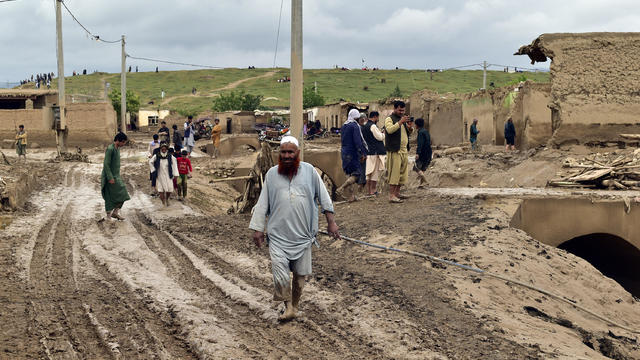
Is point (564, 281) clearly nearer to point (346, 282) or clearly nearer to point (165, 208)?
point (346, 282)

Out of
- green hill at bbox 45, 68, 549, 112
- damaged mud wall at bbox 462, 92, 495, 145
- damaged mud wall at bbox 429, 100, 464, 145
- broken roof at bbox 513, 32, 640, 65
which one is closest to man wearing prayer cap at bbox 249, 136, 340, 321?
broken roof at bbox 513, 32, 640, 65

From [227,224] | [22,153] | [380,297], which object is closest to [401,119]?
[227,224]

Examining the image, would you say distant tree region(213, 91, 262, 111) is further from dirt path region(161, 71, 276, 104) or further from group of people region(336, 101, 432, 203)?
group of people region(336, 101, 432, 203)

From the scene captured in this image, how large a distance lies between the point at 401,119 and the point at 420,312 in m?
4.87

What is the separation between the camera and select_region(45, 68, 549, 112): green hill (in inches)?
3484

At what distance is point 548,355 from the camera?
4.72m

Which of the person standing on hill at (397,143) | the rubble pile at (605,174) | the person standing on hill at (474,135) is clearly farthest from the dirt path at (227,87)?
the person standing on hill at (397,143)

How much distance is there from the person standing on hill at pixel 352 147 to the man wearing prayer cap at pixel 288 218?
18.1 feet

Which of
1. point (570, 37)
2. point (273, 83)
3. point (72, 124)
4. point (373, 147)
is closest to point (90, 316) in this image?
point (373, 147)

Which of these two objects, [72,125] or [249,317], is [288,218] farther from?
[72,125]

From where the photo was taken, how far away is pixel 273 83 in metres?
104

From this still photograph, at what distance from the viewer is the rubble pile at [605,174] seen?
1155cm

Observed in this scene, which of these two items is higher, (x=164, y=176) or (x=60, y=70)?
(x=60, y=70)

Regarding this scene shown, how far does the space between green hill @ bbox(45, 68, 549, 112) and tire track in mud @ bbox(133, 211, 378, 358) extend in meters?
73.1
